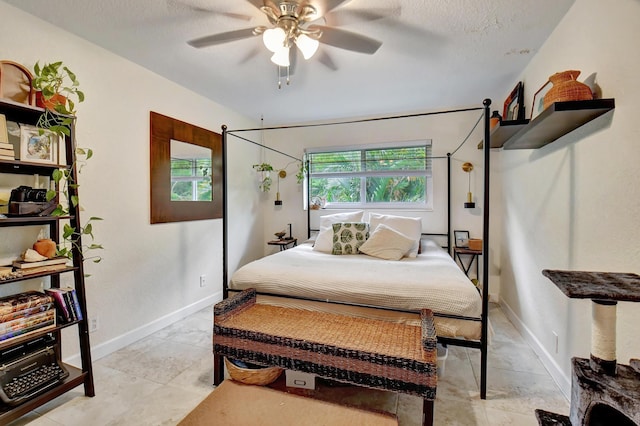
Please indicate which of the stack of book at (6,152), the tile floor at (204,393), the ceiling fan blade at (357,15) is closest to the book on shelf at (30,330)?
the tile floor at (204,393)

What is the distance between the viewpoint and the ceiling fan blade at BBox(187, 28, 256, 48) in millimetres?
1715

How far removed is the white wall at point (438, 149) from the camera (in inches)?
137

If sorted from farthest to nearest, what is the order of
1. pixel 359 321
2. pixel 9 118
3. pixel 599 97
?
pixel 359 321
pixel 9 118
pixel 599 97

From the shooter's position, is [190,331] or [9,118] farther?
[190,331]

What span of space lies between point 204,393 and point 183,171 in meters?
2.09

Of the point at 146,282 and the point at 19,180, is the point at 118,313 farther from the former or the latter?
the point at 19,180

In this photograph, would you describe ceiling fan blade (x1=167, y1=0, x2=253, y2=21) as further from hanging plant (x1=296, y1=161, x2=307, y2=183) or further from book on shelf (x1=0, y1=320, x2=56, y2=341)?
hanging plant (x1=296, y1=161, x2=307, y2=183)

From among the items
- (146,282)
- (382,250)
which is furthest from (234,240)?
→ (382,250)

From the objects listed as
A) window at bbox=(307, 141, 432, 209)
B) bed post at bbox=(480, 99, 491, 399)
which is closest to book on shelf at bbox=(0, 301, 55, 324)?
bed post at bbox=(480, 99, 491, 399)

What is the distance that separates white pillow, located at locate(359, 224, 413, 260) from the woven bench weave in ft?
3.03

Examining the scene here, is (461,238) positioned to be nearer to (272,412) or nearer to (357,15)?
(357,15)

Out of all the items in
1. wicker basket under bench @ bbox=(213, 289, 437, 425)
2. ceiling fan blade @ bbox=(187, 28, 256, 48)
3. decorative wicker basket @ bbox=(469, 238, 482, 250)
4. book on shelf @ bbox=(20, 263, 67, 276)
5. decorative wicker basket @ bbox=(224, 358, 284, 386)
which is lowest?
decorative wicker basket @ bbox=(224, 358, 284, 386)

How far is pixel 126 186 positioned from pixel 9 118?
0.84 meters

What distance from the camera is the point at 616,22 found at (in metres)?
1.38
